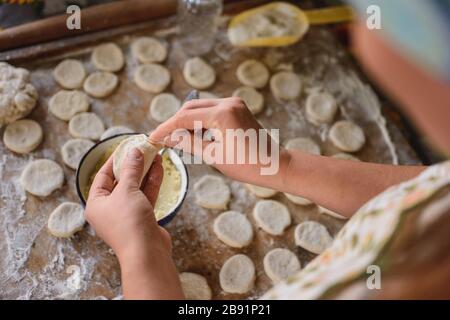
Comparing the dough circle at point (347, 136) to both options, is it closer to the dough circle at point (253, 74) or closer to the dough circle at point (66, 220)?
the dough circle at point (253, 74)

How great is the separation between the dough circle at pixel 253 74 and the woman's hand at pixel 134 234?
2.48 feet

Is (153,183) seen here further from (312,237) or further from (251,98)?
(251,98)

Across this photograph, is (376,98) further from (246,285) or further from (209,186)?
(246,285)

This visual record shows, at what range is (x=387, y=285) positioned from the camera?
0.81m

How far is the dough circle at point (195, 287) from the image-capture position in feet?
4.58

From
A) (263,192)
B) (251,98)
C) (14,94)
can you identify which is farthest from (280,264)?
(14,94)

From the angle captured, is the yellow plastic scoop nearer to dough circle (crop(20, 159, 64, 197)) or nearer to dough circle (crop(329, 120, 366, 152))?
dough circle (crop(329, 120, 366, 152))

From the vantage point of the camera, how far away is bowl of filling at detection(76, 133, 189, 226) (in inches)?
55.2

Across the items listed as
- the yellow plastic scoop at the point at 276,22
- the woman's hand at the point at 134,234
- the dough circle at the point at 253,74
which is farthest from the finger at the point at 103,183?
the yellow plastic scoop at the point at 276,22

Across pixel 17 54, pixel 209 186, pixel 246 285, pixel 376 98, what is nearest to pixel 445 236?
pixel 246 285

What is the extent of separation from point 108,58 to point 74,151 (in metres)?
0.40

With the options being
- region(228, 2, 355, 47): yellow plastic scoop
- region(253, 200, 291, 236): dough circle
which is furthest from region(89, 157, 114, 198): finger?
region(228, 2, 355, 47): yellow plastic scoop

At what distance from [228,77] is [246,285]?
77cm
